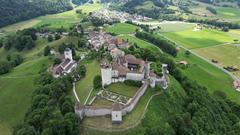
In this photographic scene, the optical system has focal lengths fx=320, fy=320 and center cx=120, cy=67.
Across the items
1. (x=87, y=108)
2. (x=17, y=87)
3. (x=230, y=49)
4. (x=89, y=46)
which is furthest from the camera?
(x=230, y=49)

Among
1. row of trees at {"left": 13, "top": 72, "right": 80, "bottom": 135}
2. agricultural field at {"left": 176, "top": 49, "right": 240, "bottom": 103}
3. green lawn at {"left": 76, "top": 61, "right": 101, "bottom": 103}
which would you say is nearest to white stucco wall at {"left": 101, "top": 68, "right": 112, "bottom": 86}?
green lawn at {"left": 76, "top": 61, "right": 101, "bottom": 103}

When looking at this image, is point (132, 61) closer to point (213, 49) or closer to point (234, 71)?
point (234, 71)

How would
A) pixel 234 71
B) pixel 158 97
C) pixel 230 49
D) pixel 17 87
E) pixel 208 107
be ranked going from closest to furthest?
pixel 158 97, pixel 208 107, pixel 17 87, pixel 234 71, pixel 230 49

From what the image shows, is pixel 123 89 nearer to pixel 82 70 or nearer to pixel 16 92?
pixel 82 70

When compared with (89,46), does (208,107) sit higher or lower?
lower

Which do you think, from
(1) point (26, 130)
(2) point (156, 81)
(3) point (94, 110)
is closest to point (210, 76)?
(2) point (156, 81)

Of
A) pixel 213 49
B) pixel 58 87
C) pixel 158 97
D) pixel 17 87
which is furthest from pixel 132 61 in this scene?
pixel 213 49

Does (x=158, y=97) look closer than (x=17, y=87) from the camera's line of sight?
Yes
